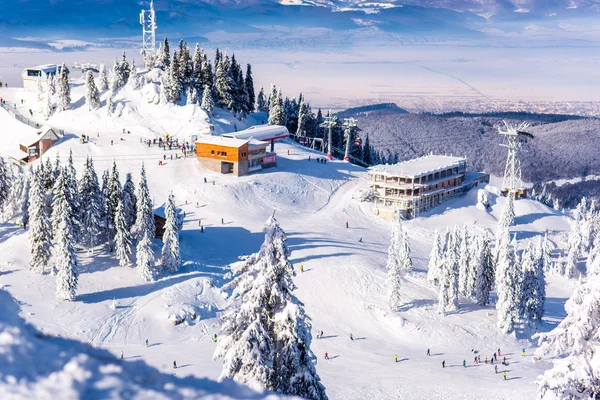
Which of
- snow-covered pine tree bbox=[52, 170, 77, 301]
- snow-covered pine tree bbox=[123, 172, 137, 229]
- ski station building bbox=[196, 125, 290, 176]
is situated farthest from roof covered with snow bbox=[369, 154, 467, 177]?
snow-covered pine tree bbox=[52, 170, 77, 301]

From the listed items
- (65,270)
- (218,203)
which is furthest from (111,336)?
(218,203)

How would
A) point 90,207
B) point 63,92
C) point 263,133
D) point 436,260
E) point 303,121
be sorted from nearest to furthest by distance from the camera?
point 90,207 → point 436,260 → point 263,133 → point 63,92 → point 303,121

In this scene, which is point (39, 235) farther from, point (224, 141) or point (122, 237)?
point (224, 141)

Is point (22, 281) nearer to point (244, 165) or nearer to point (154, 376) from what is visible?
point (244, 165)

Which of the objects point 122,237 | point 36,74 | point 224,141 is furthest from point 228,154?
point 36,74

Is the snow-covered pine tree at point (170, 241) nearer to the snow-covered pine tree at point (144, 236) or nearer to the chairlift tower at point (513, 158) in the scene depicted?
the snow-covered pine tree at point (144, 236)

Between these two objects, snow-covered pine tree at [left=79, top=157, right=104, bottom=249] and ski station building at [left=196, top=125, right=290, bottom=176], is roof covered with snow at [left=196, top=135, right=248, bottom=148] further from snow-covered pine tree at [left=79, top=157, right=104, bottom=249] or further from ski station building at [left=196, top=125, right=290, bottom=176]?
snow-covered pine tree at [left=79, top=157, right=104, bottom=249]

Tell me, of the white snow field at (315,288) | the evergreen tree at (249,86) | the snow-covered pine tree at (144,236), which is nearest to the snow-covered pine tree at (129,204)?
the snow-covered pine tree at (144,236)

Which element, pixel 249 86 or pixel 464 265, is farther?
pixel 249 86
